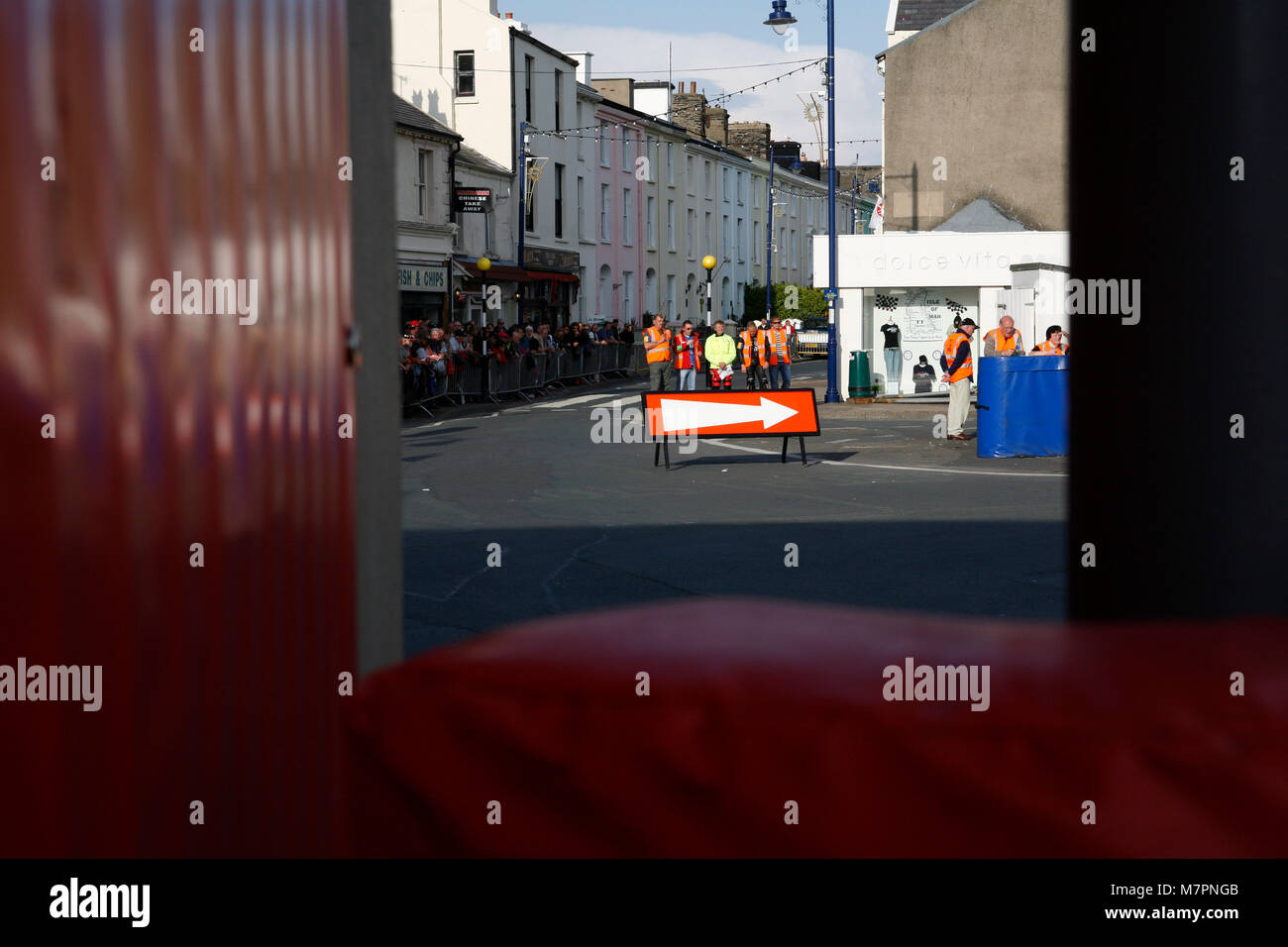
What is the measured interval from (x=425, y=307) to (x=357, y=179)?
120 ft

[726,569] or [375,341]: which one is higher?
[375,341]

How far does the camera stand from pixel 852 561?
10312 mm

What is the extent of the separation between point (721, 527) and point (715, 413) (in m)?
4.89

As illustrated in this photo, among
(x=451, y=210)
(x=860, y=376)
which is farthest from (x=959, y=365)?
(x=451, y=210)

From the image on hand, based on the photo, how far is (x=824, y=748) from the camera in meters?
2.03

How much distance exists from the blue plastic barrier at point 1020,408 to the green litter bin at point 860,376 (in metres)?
11.0

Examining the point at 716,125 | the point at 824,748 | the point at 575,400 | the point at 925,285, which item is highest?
the point at 716,125

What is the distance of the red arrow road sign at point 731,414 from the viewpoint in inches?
670

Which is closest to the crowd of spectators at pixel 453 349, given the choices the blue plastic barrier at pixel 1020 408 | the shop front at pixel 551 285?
the shop front at pixel 551 285

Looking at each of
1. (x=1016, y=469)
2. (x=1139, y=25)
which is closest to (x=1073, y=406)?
(x=1139, y=25)

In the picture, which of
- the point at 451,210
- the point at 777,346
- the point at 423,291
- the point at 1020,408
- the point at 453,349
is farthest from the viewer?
the point at 451,210

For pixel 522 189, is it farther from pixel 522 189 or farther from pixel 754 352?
pixel 754 352

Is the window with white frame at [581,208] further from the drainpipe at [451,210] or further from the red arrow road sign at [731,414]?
the red arrow road sign at [731,414]
